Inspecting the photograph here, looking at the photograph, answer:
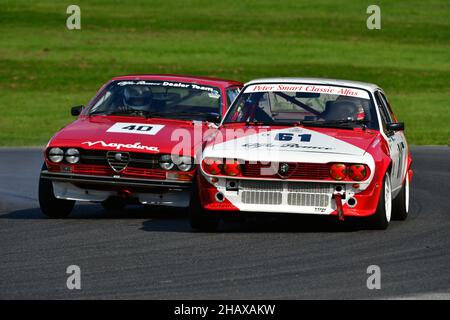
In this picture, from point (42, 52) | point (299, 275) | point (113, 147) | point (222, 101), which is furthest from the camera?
point (42, 52)

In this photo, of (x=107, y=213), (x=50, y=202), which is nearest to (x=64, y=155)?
(x=50, y=202)

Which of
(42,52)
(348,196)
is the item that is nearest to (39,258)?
(348,196)

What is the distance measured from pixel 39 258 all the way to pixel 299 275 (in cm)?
213

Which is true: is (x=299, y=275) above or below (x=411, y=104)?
above

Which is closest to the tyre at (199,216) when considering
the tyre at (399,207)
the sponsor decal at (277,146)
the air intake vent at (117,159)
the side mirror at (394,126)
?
the sponsor decal at (277,146)

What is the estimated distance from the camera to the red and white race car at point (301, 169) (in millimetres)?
10727

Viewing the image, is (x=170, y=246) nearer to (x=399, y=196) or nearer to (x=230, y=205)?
(x=230, y=205)

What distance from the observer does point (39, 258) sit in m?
9.60

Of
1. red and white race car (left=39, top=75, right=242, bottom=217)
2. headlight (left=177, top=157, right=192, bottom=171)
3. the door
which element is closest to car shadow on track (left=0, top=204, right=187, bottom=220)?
red and white race car (left=39, top=75, right=242, bottom=217)

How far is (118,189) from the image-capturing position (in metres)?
12.1

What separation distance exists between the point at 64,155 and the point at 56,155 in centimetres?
8

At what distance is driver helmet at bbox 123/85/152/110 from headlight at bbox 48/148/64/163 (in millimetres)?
1506

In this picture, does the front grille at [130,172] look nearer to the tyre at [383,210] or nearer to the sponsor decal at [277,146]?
the sponsor decal at [277,146]

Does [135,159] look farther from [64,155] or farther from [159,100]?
[159,100]
